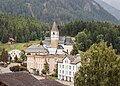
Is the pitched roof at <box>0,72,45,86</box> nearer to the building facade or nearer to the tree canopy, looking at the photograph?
the tree canopy

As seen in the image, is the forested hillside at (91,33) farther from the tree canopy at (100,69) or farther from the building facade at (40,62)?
the tree canopy at (100,69)

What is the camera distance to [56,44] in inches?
3812

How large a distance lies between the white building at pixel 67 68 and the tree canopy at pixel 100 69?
38.9 meters

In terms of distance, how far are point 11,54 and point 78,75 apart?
76909 mm

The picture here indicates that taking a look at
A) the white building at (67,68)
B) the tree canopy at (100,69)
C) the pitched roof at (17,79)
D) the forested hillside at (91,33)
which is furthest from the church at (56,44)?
the tree canopy at (100,69)

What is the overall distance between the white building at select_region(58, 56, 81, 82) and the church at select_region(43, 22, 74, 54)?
77.8 ft

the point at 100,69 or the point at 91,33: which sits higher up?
the point at 91,33

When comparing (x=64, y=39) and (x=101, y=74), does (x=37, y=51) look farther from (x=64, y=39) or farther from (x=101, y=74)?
(x=101, y=74)

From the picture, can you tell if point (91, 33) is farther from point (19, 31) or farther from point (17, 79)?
point (17, 79)

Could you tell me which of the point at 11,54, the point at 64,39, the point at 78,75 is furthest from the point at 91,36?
the point at 78,75

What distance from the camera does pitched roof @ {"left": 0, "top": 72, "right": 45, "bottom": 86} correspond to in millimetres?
29875

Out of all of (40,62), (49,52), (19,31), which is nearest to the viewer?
(40,62)

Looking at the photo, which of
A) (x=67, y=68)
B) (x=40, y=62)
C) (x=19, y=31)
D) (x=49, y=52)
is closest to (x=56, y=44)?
(x=49, y=52)

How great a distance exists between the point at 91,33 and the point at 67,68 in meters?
56.8
